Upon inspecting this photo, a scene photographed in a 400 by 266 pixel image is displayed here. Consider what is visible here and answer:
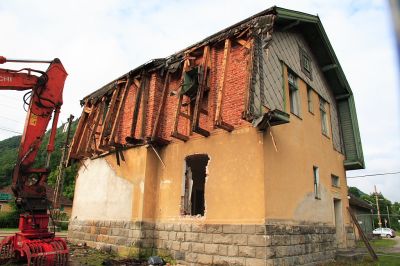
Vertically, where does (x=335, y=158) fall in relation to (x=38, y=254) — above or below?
above

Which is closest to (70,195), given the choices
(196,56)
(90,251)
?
(90,251)

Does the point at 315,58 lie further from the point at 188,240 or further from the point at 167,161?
the point at 188,240

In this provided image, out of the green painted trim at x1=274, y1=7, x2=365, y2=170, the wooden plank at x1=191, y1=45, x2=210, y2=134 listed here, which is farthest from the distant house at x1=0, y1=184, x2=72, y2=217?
the green painted trim at x1=274, y1=7, x2=365, y2=170

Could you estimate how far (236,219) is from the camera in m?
9.56

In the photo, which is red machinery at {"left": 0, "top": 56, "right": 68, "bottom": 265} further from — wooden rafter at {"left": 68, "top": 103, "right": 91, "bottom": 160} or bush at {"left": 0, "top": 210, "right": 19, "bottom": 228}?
bush at {"left": 0, "top": 210, "right": 19, "bottom": 228}

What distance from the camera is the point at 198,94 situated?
35.4 ft

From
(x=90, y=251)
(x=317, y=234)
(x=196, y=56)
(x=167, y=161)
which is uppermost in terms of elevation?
(x=196, y=56)

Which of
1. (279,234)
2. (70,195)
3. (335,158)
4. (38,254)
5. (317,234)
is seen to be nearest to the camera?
(38,254)

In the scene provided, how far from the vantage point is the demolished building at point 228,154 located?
380 inches

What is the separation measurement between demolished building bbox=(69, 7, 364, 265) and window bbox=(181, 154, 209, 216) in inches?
2.3

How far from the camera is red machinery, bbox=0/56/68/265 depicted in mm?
8438

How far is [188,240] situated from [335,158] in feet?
26.3

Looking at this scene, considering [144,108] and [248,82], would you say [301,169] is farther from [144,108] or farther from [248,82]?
[144,108]

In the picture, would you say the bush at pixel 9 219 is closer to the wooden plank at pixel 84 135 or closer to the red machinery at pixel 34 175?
the wooden plank at pixel 84 135
